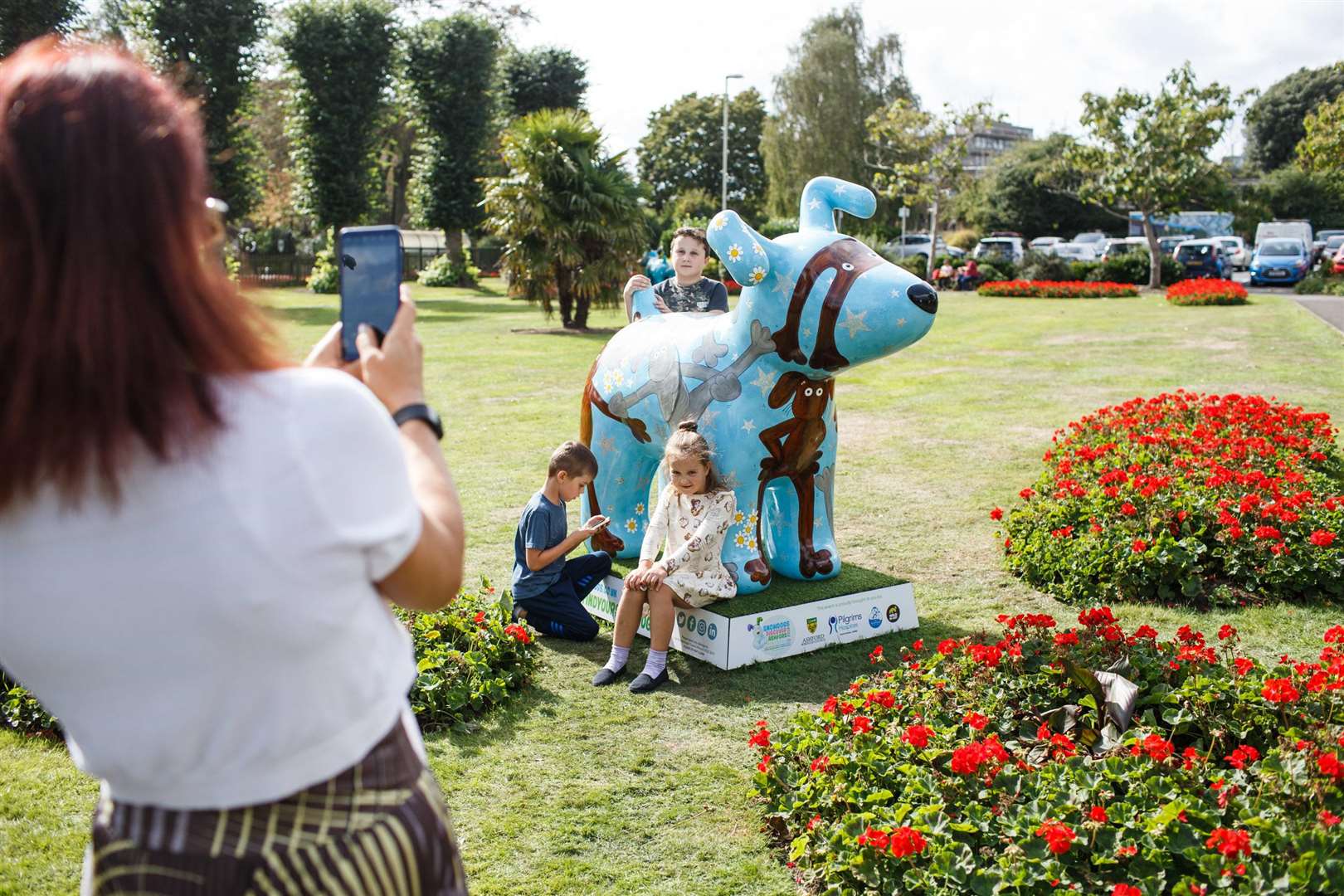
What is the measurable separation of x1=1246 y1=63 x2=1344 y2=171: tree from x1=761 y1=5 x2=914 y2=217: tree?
23.7 metres

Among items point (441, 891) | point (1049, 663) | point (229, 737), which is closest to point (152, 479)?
point (229, 737)

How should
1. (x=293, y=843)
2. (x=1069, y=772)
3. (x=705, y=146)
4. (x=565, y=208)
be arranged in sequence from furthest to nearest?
(x=705, y=146), (x=565, y=208), (x=1069, y=772), (x=293, y=843)

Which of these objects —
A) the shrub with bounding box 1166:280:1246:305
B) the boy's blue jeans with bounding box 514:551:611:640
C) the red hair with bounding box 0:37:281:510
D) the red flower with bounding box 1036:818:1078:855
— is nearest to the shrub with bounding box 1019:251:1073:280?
the shrub with bounding box 1166:280:1246:305

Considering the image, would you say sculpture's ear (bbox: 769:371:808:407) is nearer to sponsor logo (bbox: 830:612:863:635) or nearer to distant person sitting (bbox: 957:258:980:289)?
sponsor logo (bbox: 830:612:863:635)

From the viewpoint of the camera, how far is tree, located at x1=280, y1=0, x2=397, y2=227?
31.9 m

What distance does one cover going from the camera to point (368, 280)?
78.0 inches

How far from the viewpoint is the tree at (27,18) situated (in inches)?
952

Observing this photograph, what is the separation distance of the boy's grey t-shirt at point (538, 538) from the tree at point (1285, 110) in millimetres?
63710

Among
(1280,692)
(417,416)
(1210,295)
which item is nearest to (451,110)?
(1210,295)

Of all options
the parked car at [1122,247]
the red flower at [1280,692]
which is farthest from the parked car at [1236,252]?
the red flower at [1280,692]

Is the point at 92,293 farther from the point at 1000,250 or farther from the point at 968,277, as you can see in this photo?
the point at 1000,250

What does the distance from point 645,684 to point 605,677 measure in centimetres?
22

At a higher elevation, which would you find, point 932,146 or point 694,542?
point 932,146

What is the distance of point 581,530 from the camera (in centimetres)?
568
